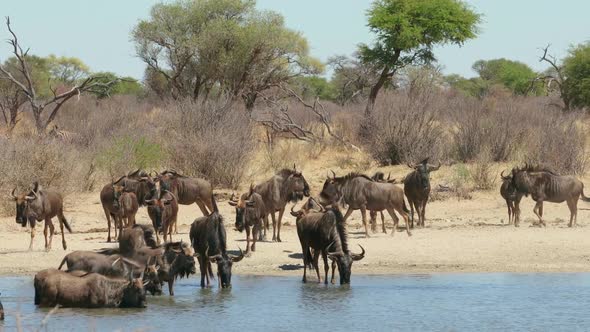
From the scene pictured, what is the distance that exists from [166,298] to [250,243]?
4.48 meters

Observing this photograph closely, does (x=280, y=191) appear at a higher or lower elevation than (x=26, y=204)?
higher

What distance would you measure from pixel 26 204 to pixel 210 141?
928 cm

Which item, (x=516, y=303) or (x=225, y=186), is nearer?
(x=516, y=303)

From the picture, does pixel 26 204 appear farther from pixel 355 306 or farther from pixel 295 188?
pixel 355 306

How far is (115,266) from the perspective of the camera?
14531mm

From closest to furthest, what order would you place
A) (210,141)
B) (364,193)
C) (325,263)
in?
(325,263)
(364,193)
(210,141)

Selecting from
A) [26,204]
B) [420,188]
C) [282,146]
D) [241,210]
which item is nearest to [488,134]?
[282,146]

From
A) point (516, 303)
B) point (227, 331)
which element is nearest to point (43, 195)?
point (227, 331)

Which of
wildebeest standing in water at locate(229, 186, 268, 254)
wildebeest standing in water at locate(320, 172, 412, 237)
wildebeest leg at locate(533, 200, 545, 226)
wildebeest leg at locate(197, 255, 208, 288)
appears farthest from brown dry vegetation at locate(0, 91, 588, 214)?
wildebeest leg at locate(197, 255, 208, 288)

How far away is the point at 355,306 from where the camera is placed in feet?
47.9

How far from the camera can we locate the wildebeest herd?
46.0ft

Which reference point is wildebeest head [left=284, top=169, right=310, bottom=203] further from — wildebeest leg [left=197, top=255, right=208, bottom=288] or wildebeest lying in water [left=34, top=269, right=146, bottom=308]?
wildebeest lying in water [left=34, top=269, right=146, bottom=308]

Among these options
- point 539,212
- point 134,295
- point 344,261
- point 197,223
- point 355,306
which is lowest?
point 355,306

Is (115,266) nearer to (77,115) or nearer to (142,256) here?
(142,256)
